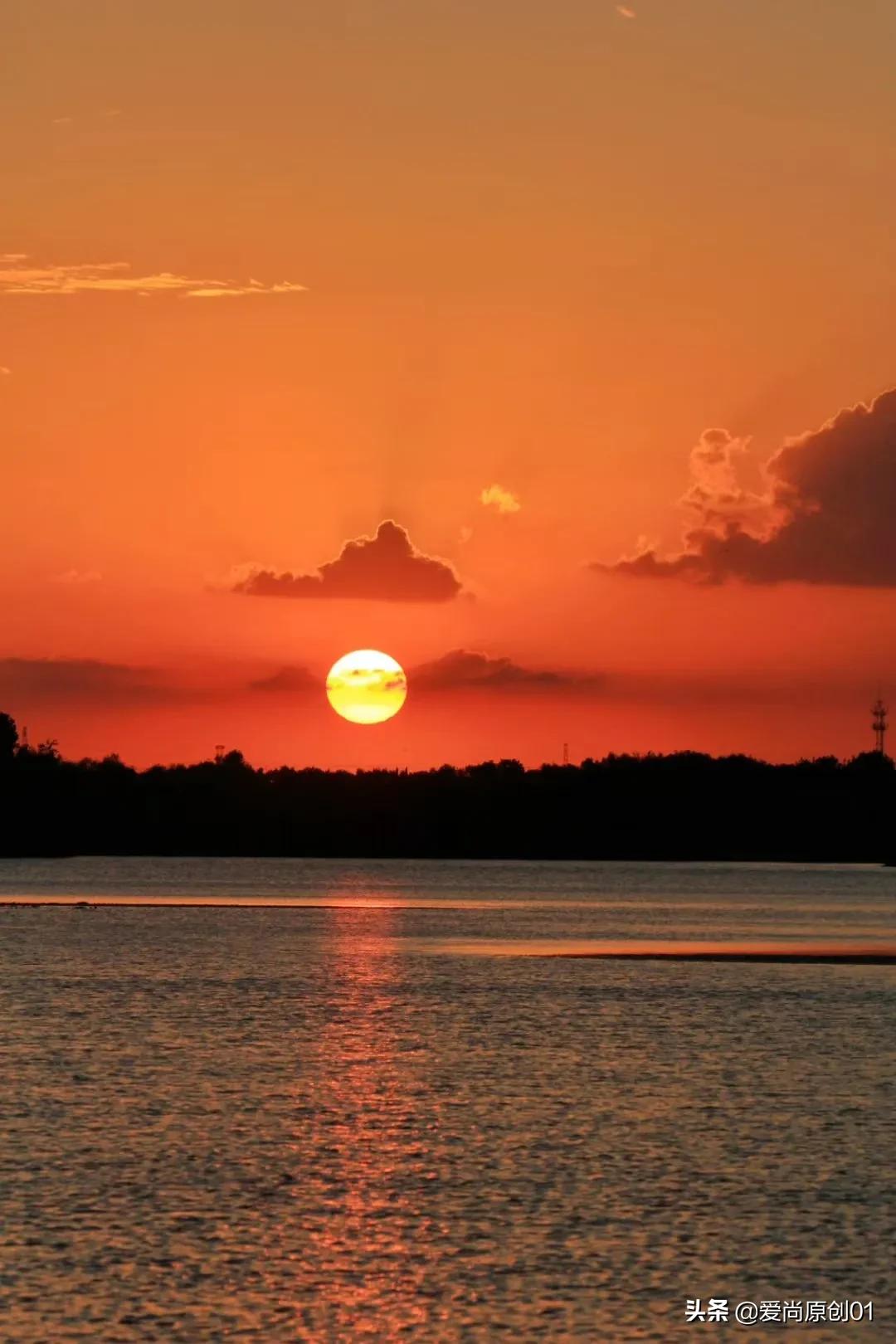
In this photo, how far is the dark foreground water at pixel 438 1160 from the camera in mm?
→ 25141

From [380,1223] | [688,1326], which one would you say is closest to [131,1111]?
[380,1223]

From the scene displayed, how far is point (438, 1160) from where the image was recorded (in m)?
36.0

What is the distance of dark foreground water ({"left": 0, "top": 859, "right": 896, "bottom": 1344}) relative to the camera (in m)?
25.1

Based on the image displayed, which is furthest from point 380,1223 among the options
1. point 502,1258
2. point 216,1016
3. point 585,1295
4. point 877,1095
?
point 216,1016

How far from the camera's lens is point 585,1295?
25.5 metres

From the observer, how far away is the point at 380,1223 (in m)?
30.1

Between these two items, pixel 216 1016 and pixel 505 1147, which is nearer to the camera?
pixel 505 1147

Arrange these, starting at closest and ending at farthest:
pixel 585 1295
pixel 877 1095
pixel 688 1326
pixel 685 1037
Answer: pixel 688 1326 → pixel 585 1295 → pixel 877 1095 → pixel 685 1037

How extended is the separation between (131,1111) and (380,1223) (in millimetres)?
12421

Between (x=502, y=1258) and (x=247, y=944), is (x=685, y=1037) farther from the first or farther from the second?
(x=247, y=944)

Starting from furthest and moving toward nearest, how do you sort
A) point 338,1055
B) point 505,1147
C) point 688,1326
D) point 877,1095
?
point 338,1055, point 877,1095, point 505,1147, point 688,1326

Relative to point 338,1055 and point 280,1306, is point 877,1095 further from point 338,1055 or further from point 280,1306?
point 280,1306

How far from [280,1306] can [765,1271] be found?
21.0ft

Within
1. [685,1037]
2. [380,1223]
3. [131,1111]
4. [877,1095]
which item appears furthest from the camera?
[685,1037]
